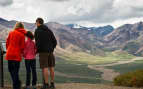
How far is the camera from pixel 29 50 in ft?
37.0

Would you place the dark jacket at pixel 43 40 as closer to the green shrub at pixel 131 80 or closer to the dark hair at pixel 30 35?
the dark hair at pixel 30 35

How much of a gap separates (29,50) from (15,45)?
1.42 m

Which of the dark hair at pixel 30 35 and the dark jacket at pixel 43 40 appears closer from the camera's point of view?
the dark hair at pixel 30 35

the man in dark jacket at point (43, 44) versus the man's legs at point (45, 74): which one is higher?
the man in dark jacket at point (43, 44)

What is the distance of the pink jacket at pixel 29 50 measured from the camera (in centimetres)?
1122

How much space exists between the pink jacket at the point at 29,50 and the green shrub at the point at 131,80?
6.14 metres

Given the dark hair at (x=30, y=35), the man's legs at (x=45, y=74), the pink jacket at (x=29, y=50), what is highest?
the dark hair at (x=30, y=35)

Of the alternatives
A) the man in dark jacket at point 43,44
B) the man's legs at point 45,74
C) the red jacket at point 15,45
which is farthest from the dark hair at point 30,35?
the man's legs at point 45,74

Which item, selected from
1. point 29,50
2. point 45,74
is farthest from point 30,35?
point 45,74

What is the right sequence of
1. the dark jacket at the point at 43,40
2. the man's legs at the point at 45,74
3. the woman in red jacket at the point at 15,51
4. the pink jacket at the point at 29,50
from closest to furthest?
the woman in red jacket at the point at 15,51 → the pink jacket at the point at 29,50 → the dark jacket at the point at 43,40 → the man's legs at the point at 45,74

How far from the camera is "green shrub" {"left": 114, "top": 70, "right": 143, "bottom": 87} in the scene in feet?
49.0

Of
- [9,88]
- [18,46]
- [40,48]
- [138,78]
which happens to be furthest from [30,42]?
[138,78]

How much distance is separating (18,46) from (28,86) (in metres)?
2.20

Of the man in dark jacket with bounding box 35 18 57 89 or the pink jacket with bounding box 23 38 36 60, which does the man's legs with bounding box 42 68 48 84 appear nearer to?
the man in dark jacket with bounding box 35 18 57 89
